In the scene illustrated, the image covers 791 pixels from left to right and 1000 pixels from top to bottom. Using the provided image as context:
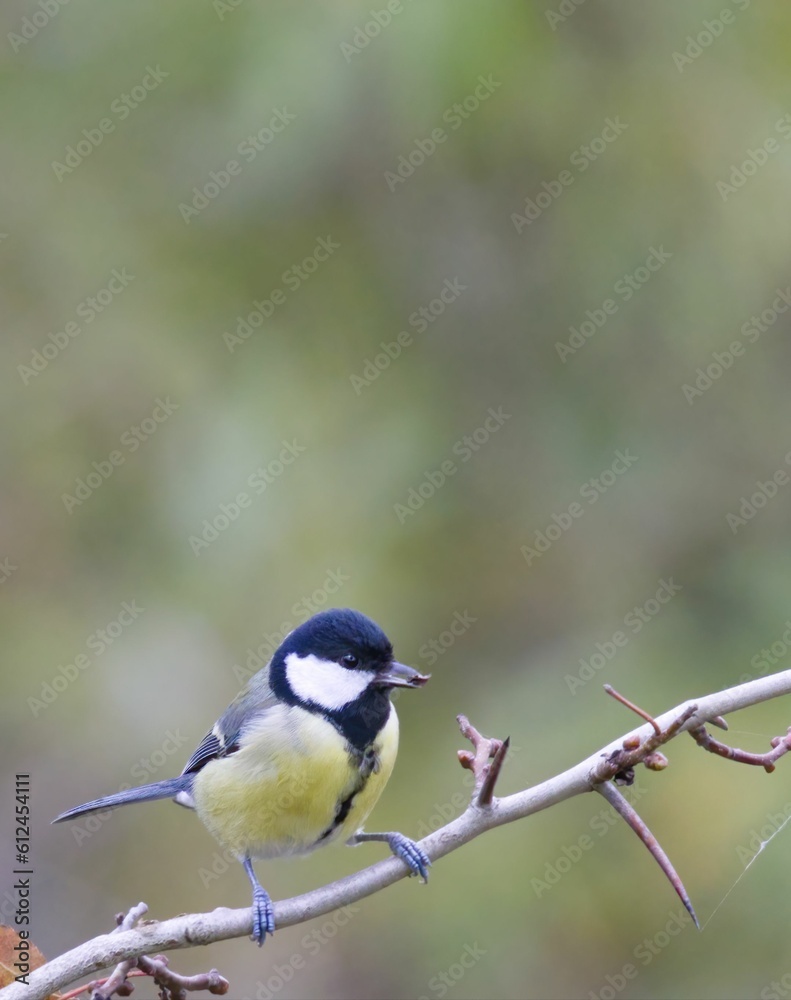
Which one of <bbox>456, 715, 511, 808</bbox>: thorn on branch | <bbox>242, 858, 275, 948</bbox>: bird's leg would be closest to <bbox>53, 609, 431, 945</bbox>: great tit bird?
<bbox>242, 858, 275, 948</bbox>: bird's leg

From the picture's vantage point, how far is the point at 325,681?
2785 mm

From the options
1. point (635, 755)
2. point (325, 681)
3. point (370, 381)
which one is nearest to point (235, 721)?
point (325, 681)

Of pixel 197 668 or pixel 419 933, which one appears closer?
pixel 419 933

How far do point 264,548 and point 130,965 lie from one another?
10.5ft

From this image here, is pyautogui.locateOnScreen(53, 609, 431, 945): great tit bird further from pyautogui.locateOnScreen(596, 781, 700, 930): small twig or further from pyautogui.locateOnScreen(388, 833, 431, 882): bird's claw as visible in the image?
pyautogui.locateOnScreen(596, 781, 700, 930): small twig

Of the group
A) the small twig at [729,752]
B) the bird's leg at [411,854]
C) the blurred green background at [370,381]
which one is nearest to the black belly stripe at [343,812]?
the bird's leg at [411,854]

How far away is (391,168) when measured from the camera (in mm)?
5418

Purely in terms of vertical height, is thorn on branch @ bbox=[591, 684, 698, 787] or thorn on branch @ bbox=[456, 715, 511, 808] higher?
thorn on branch @ bbox=[591, 684, 698, 787]

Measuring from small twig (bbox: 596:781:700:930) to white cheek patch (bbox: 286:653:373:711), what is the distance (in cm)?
94

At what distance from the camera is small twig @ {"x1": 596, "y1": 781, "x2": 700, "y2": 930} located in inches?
65.1

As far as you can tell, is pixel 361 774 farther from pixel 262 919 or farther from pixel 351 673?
pixel 262 919

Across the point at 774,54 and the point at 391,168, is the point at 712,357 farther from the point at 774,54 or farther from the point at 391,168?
the point at 391,168

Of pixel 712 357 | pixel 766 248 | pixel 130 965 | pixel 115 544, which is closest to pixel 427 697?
pixel 115 544

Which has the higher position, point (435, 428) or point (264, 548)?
point (435, 428)
